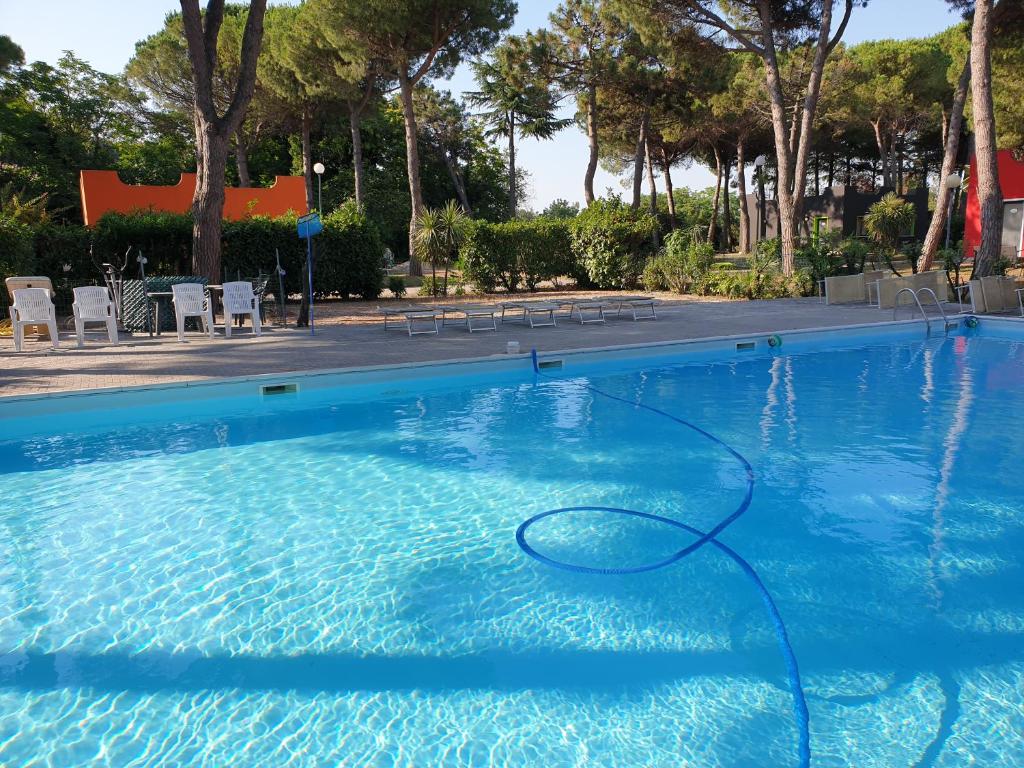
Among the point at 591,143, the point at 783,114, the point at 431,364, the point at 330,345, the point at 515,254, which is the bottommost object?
the point at 431,364

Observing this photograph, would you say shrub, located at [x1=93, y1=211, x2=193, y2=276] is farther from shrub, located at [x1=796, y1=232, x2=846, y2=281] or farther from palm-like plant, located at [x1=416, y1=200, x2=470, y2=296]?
shrub, located at [x1=796, y1=232, x2=846, y2=281]

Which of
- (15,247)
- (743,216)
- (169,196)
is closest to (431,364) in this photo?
(15,247)

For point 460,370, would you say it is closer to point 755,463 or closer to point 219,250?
point 755,463

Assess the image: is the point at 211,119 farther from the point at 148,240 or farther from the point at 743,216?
the point at 743,216

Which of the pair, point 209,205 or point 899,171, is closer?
point 209,205

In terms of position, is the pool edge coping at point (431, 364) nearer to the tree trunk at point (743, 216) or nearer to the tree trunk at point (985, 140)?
the tree trunk at point (985, 140)

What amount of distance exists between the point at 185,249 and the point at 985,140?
1560 cm

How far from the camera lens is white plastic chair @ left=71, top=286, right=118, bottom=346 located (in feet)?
33.5

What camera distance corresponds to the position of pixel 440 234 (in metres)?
17.4

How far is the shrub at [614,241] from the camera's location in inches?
723

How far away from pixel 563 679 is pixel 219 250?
12.2 meters

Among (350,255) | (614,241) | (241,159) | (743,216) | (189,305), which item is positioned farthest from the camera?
(743,216)

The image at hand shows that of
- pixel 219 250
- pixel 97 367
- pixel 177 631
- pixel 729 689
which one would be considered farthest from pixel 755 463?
pixel 219 250

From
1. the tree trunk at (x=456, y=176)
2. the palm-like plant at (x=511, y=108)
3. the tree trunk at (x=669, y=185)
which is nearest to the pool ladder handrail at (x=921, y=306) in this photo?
the palm-like plant at (x=511, y=108)
